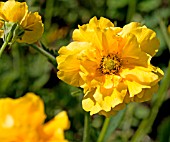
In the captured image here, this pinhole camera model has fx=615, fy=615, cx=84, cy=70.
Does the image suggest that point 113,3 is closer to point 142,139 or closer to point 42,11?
point 42,11

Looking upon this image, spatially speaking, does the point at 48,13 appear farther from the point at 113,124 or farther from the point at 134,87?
the point at 134,87

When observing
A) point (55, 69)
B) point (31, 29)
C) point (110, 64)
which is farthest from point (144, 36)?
point (55, 69)

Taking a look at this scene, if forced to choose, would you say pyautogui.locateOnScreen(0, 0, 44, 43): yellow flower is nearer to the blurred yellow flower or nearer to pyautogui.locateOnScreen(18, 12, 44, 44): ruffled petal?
pyautogui.locateOnScreen(18, 12, 44, 44): ruffled petal

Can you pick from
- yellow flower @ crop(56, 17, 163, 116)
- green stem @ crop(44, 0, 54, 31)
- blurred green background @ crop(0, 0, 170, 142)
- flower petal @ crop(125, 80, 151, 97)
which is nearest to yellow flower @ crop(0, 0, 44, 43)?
yellow flower @ crop(56, 17, 163, 116)

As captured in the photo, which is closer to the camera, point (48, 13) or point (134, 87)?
point (134, 87)

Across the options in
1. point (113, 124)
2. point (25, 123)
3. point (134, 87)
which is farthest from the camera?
point (113, 124)

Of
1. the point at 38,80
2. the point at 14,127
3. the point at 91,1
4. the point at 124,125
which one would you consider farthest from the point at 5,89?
the point at 14,127
